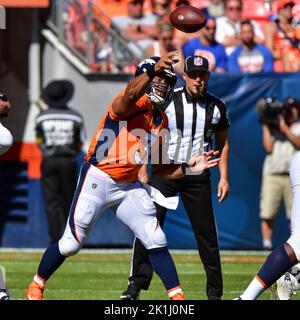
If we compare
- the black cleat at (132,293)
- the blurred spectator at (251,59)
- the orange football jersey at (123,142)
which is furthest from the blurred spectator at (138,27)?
the orange football jersey at (123,142)

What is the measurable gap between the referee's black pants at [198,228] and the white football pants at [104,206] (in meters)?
1.08

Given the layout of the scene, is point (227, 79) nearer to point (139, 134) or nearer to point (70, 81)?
point (70, 81)

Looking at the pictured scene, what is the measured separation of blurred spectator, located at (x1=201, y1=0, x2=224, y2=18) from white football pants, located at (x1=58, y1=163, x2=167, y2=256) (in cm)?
774

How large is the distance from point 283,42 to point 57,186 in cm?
393

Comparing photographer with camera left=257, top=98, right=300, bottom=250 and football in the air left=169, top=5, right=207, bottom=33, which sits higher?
football in the air left=169, top=5, right=207, bottom=33

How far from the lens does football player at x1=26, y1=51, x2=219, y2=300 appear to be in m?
7.32

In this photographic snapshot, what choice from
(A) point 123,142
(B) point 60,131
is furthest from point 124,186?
(B) point 60,131

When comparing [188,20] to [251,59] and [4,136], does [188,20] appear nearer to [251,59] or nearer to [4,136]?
[4,136]

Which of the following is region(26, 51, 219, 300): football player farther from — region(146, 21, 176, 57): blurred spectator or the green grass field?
region(146, 21, 176, 57): blurred spectator

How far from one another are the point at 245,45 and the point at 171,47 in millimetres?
1196

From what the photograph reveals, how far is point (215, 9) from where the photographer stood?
1493 cm

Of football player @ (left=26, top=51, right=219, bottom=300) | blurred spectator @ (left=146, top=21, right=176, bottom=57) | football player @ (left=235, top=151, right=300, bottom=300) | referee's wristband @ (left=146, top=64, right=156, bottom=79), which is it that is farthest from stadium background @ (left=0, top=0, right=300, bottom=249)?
referee's wristband @ (left=146, top=64, right=156, bottom=79)

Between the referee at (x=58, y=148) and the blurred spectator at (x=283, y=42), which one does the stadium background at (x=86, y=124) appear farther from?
the blurred spectator at (x=283, y=42)

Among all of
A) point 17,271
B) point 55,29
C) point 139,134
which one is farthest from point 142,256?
point 55,29
